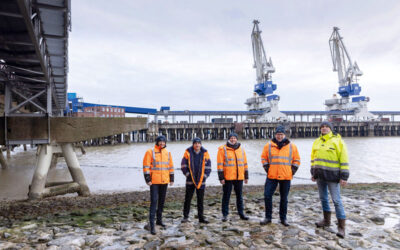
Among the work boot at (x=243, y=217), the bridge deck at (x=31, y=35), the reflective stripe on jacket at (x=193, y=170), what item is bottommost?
the work boot at (x=243, y=217)

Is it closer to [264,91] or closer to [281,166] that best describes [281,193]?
[281,166]

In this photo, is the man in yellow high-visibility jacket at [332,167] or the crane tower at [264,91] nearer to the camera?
the man in yellow high-visibility jacket at [332,167]

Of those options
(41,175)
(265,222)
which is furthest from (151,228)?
(41,175)

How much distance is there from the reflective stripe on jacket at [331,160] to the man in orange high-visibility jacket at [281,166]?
456 millimetres

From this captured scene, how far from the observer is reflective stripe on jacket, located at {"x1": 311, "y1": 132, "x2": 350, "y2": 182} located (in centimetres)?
496

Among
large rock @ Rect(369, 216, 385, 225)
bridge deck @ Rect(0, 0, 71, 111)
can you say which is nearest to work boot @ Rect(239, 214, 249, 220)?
large rock @ Rect(369, 216, 385, 225)

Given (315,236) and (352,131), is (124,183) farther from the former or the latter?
(352,131)

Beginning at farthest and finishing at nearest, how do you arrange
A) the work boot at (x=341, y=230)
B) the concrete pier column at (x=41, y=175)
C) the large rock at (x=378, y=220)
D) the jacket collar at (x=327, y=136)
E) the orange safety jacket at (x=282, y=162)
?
1. the concrete pier column at (x=41, y=175)
2. the large rock at (x=378, y=220)
3. the orange safety jacket at (x=282, y=162)
4. the jacket collar at (x=327, y=136)
5. the work boot at (x=341, y=230)

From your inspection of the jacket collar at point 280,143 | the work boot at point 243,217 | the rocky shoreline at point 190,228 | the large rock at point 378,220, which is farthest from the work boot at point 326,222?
the jacket collar at point 280,143

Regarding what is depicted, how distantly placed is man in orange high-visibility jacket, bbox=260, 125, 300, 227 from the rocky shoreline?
0.46 m

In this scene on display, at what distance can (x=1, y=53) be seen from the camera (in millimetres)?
7496

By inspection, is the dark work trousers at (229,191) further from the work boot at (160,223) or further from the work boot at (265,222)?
the work boot at (160,223)

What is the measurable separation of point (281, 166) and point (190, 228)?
7.45 feet

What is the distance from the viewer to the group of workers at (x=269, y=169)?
5.09 m
